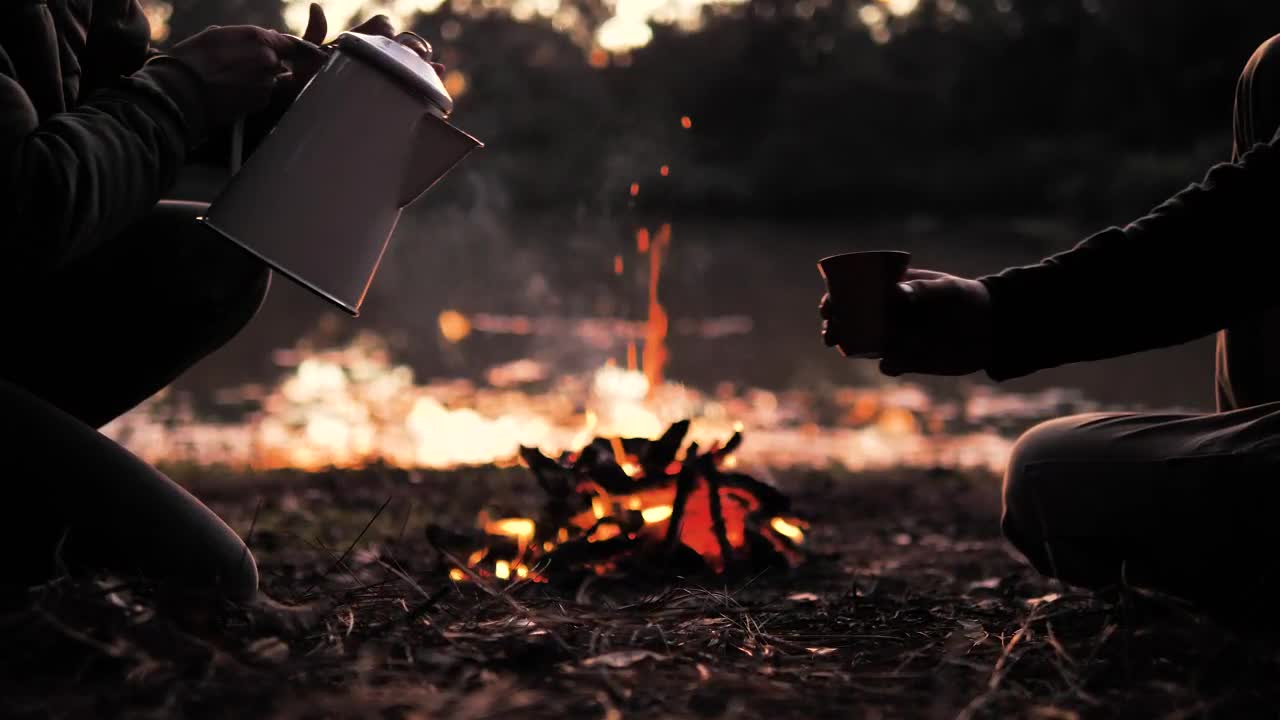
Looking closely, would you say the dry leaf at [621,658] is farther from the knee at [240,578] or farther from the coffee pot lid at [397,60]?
the coffee pot lid at [397,60]

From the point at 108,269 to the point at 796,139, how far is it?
17.0 meters

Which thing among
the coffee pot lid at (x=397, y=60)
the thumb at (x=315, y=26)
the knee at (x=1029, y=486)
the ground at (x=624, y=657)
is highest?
the thumb at (x=315, y=26)

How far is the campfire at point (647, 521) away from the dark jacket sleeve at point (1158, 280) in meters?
1.07

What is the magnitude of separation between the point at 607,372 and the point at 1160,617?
5.88 m

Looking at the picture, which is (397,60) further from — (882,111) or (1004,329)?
(882,111)

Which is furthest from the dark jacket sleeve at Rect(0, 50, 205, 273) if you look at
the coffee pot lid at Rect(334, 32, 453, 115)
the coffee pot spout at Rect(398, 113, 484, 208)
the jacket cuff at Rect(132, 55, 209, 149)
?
the coffee pot spout at Rect(398, 113, 484, 208)

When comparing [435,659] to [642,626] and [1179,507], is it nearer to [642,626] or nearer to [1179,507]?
[642,626]

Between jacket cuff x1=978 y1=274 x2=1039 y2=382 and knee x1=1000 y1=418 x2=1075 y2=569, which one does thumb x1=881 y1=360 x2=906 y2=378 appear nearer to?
jacket cuff x1=978 y1=274 x2=1039 y2=382

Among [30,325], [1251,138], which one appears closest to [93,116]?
[30,325]

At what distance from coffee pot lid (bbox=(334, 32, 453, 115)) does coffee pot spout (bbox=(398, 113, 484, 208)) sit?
46mm

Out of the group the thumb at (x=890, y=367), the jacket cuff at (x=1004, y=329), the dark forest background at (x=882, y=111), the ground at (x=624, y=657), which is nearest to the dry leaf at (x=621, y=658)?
the ground at (x=624, y=657)

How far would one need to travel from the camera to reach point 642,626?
167 cm

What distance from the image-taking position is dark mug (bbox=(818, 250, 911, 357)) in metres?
1.64

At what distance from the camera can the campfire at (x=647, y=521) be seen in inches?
98.1
